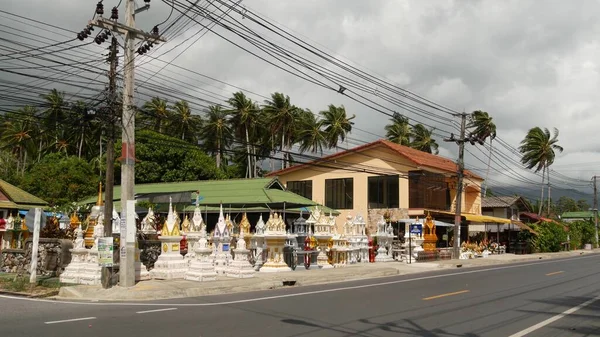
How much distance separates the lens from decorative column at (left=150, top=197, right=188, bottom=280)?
19078mm

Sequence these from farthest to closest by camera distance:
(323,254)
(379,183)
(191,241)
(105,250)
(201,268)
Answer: (379,183) → (323,254) → (191,241) → (201,268) → (105,250)

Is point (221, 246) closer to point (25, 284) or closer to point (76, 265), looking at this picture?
point (76, 265)

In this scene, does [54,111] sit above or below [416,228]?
above

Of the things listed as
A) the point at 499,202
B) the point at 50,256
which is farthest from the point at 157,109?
the point at 50,256

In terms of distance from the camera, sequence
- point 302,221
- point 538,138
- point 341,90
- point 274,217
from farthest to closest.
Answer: point 538,138 → point 302,221 → point 274,217 → point 341,90

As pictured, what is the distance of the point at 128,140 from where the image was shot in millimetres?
16359

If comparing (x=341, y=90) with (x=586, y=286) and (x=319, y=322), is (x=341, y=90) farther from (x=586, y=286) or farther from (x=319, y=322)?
(x=319, y=322)

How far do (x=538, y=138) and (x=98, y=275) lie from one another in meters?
68.8

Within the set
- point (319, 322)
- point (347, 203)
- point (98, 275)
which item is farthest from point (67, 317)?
point (347, 203)

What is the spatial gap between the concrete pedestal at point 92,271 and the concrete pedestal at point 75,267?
0.14 meters

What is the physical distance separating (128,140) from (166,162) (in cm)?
3927

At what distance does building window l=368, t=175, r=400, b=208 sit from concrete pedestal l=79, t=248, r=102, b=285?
100ft

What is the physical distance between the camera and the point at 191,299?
1480 centimetres

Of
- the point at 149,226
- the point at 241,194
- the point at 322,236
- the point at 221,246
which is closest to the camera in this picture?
the point at 221,246
